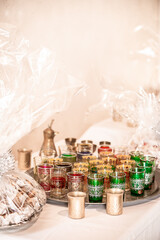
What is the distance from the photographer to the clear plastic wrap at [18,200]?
1.18 metres

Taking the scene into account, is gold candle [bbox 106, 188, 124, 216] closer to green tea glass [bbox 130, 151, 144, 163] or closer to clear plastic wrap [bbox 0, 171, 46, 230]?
clear plastic wrap [bbox 0, 171, 46, 230]

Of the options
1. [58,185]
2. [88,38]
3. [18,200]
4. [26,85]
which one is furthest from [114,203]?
[88,38]

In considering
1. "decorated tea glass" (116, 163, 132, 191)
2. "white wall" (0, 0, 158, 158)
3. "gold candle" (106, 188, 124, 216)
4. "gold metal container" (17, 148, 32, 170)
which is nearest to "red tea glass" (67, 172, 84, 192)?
"gold candle" (106, 188, 124, 216)

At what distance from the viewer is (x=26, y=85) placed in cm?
148

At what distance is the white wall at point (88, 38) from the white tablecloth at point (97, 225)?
1.22 meters

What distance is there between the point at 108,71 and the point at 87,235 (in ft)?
10.1

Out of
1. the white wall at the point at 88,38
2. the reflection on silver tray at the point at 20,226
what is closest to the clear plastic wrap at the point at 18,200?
the reflection on silver tray at the point at 20,226

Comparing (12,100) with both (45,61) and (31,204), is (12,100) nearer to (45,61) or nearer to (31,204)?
(45,61)

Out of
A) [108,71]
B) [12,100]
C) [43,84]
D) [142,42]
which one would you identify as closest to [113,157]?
[43,84]

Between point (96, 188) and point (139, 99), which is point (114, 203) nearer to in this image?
point (96, 188)

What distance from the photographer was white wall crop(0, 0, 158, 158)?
8.53ft

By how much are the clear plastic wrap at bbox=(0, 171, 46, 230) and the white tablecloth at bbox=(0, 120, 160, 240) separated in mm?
52

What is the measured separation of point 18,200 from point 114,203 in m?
0.36

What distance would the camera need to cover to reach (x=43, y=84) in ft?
4.95
